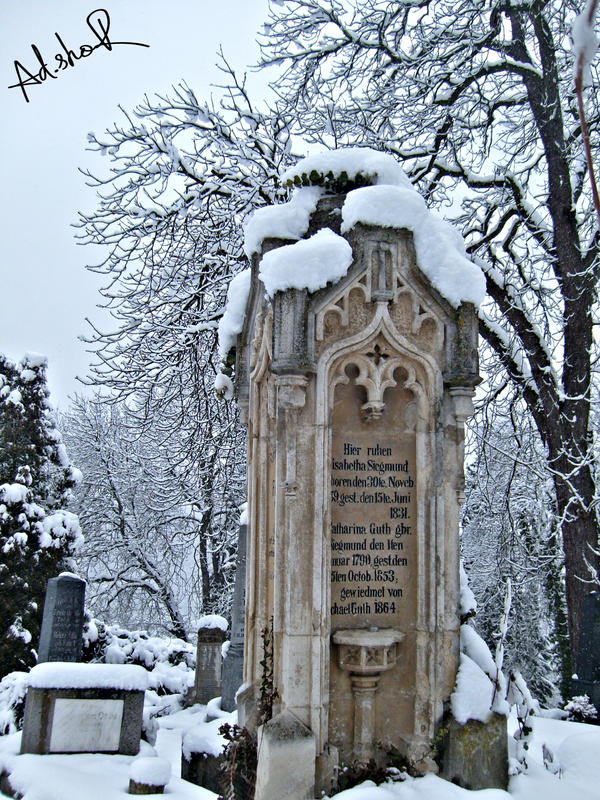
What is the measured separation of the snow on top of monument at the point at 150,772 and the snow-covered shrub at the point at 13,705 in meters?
3.59

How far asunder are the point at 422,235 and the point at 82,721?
22.5 ft

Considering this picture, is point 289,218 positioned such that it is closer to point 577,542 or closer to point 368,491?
point 368,491

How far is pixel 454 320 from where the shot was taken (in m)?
5.16

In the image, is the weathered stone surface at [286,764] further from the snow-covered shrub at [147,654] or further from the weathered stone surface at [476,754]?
the snow-covered shrub at [147,654]

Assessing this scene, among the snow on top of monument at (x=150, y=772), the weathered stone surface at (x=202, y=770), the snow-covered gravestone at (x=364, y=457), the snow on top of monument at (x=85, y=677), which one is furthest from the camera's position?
the snow on top of monument at (x=85, y=677)

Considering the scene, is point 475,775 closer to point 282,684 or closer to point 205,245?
point 282,684

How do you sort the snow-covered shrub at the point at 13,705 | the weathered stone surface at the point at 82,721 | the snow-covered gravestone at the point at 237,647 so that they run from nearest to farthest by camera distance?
the weathered stone surface at the point at 82,721 → the snow-covered shrub at the point at 13,705 → the snow-covered gravestone at the point at 237,647

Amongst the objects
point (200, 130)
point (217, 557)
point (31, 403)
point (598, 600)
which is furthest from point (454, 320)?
point (217, 557)

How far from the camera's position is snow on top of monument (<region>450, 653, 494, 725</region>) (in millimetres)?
4676

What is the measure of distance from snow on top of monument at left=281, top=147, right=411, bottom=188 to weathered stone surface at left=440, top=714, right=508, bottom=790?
3.57 m

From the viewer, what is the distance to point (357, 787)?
4371 mm

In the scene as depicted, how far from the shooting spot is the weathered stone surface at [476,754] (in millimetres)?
4602

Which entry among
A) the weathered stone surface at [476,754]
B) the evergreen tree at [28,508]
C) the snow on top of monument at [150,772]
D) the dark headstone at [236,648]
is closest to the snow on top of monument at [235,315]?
the weathered stone surface at [476,754]

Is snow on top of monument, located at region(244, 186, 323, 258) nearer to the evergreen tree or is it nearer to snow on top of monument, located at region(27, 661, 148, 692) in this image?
snow on top of monument, located at region(27, 661, 148, 692)
